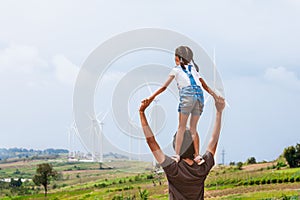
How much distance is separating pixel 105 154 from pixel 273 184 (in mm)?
13724

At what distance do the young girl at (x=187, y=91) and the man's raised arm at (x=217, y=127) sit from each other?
0.39 ft

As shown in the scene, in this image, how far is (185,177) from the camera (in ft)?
10.7

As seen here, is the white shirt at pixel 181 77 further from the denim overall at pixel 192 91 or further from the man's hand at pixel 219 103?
the man's hand at pixel 219 103

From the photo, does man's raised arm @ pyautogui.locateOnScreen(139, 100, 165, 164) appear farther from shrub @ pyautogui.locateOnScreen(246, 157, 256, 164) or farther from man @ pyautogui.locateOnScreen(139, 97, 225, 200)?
shrub @ pyautogui.locateOnScreen(246, 157, 256, 164)

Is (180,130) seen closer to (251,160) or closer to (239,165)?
(239,165)

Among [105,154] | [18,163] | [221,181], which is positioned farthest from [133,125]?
[18,163]

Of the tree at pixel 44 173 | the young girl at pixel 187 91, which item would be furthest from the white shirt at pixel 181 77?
the tree at pixel 44 173

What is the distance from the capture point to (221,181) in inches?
710

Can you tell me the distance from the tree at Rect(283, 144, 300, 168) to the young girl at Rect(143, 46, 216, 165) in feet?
58.9

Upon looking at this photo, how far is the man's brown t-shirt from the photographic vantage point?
10.6ft

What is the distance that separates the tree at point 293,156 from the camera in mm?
20391

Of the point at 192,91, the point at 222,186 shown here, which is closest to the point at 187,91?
the point at 192,91

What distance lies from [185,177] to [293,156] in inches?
711

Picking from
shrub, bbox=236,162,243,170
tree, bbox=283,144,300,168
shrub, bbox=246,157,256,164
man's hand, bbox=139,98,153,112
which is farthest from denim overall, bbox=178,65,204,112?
shrub, bbox=246,157,256,164
